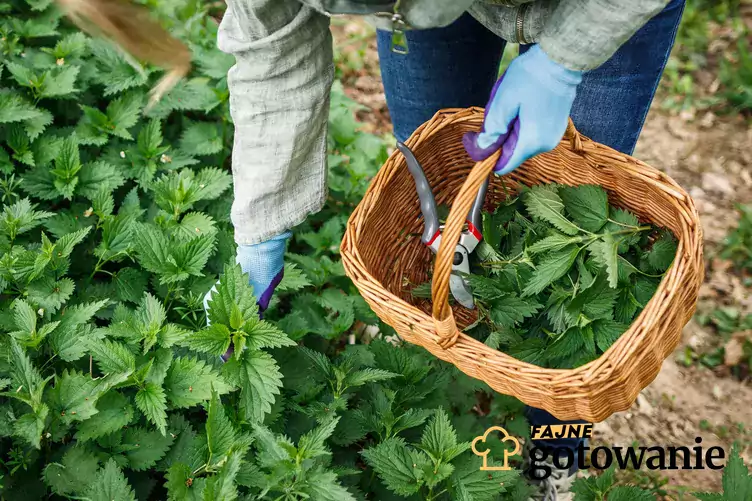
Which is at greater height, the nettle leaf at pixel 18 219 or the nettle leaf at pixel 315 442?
the nettle leaf at pixel 18 219

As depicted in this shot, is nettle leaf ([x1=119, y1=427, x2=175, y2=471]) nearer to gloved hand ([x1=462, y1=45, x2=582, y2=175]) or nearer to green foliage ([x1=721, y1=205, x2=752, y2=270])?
gloved hand ([x1=462, y1=45, x2=582, y2=175])

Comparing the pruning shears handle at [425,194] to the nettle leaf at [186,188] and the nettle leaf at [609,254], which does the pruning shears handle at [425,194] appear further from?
the nettle leaf at [186,188]

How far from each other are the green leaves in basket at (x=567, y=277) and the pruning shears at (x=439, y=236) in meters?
0.03

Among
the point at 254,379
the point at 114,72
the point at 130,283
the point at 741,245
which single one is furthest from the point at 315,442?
the point at 741,245

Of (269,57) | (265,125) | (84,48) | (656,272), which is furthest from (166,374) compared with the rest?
(84,48)

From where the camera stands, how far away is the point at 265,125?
1404 mm

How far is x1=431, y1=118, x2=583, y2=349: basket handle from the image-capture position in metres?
1.22

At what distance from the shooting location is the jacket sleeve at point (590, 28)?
3.70 feet

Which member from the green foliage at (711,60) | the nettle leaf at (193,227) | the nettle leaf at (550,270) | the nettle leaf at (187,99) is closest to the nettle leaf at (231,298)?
the nettle leaf at (193,227)

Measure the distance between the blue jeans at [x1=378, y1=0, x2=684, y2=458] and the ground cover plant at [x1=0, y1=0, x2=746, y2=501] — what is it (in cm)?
51

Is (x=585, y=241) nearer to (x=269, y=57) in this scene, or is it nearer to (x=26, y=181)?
(x=269, y=57)

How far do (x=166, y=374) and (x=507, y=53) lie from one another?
251 centimetres

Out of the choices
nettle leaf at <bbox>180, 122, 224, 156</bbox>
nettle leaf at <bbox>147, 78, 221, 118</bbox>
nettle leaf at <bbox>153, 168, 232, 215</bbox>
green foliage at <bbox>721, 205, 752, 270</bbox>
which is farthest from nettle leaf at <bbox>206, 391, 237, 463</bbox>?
green foliage at <bbox>721, 205, 752, 270</bbox>

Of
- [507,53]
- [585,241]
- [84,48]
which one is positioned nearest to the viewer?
[585,241]
